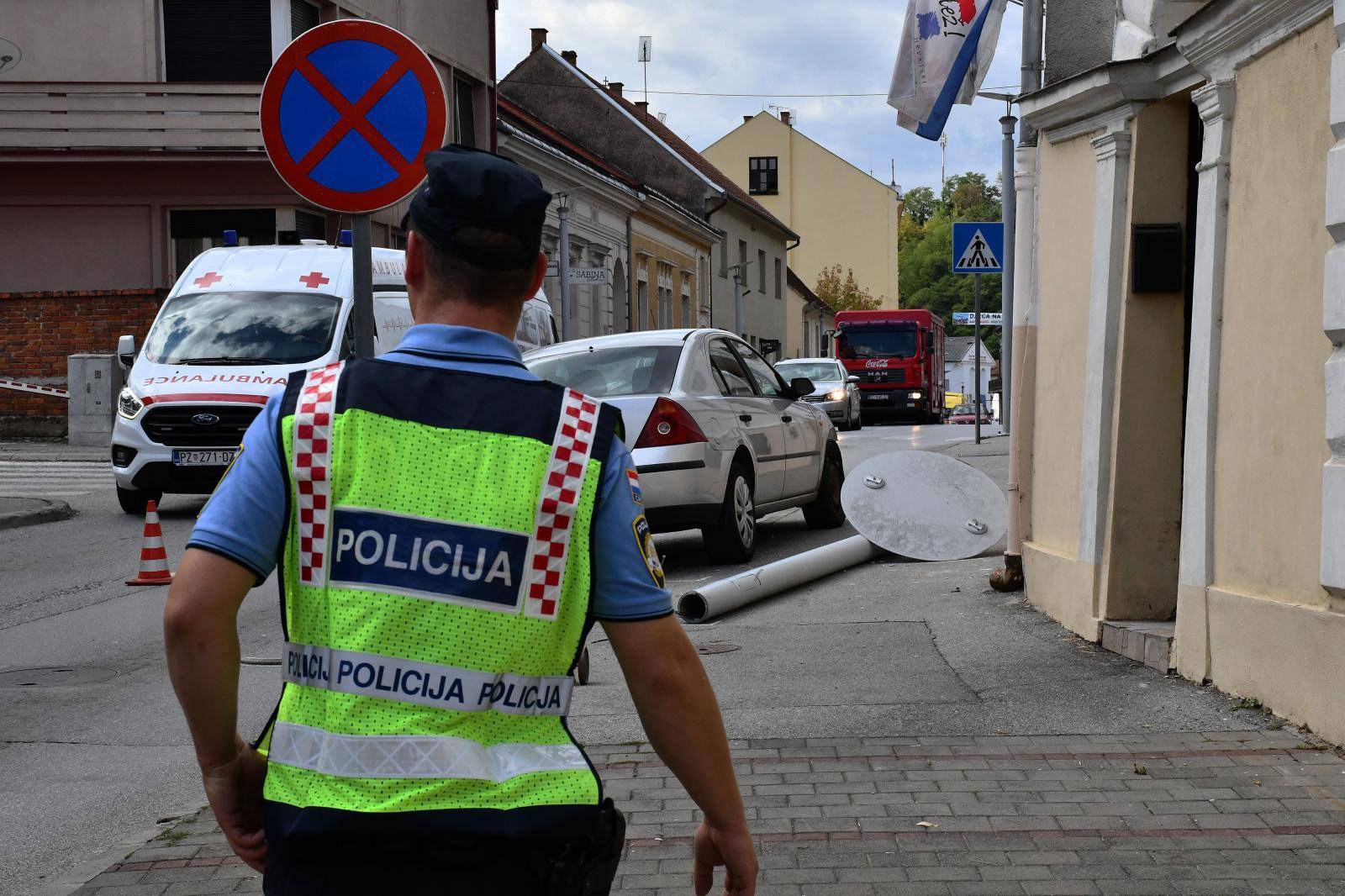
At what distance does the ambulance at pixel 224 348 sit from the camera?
14.5 metres

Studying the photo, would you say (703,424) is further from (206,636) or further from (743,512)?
(206,636)

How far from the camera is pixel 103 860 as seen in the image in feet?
15.7

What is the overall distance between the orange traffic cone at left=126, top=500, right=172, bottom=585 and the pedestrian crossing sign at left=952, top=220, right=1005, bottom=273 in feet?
45.1

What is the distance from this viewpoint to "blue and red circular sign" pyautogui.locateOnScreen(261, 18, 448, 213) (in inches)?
222

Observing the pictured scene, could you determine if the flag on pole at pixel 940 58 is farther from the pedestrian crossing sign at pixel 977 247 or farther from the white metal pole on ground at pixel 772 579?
the pedestrian crossing sign at pixel 977 247

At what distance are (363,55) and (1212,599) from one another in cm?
398

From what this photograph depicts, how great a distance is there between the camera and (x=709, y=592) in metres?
9.38

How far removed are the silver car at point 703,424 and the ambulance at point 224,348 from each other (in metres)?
3.48

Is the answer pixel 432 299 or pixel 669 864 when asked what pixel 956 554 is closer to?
pixel 669 864

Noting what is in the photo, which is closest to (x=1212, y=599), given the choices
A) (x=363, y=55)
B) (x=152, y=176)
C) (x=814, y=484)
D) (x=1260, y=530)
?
(x=1260, y=530)

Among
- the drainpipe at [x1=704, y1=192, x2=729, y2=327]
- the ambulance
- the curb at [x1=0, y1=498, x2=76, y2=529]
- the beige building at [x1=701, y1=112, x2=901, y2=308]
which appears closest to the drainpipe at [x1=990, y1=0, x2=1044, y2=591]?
the ambulance

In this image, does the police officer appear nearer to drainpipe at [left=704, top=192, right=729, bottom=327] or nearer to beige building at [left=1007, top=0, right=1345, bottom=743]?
beige building at [left=1007, top=0, right=1345, bottom=743]

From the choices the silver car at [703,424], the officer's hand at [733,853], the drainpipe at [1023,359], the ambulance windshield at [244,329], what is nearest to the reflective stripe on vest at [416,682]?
the officer's hand at [733,853]

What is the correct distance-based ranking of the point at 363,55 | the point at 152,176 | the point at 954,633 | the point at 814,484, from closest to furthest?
the point at 363,55 → the point at 954,633 → the point at 814,484 → the point at 152,176
